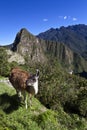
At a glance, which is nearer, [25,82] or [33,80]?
[33,80]

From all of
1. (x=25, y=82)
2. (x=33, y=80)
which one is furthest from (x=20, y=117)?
(x=33, y=80)

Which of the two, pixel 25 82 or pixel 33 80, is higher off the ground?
pixel 33 80

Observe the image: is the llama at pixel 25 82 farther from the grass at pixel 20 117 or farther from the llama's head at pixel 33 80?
the grass at pixel 20 117

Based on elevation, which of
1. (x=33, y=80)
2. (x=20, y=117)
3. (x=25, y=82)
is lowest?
(x=20, y=117)

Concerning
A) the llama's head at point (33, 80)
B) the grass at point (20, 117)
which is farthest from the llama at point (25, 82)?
the grass at point (20, 117)

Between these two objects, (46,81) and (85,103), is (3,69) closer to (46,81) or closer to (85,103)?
(46,81)

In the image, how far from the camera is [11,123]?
635 inches

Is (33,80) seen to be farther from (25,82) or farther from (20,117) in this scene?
(20,117)

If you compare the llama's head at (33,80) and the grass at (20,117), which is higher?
the llama's head at (33,80)

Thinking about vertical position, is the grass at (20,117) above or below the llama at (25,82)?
below

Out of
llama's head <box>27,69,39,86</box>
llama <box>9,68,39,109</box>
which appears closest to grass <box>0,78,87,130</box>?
llama <box>9,68,39,109</box>

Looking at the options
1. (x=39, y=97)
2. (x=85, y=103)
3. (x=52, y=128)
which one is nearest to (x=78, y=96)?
(x=85, y=103)

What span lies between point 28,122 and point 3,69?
59.6 ft

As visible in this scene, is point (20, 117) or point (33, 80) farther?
point (20, 117)
